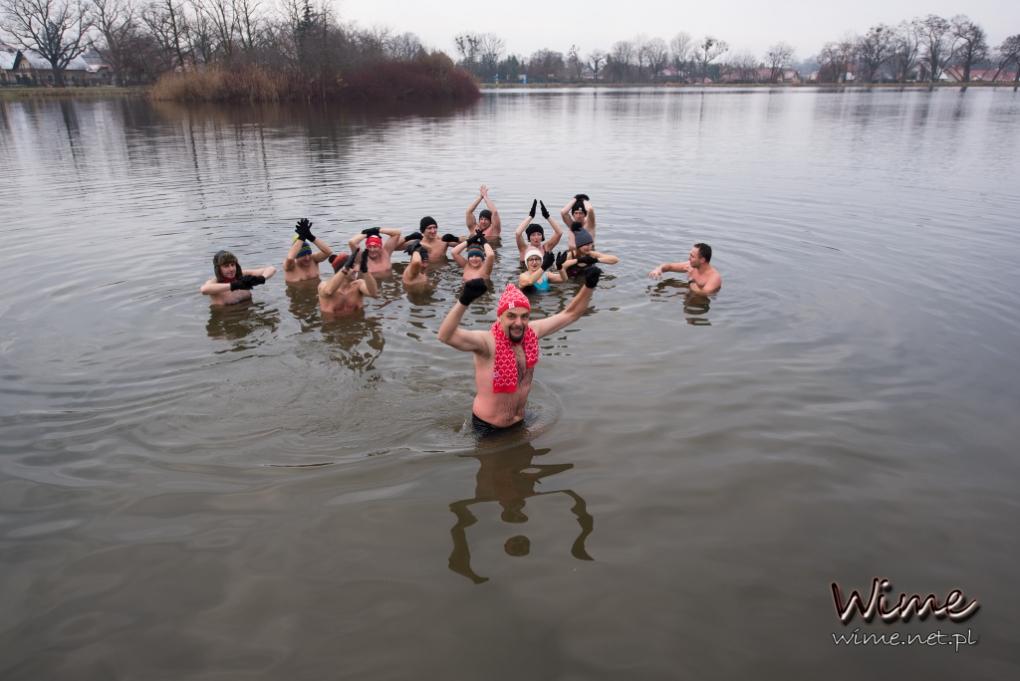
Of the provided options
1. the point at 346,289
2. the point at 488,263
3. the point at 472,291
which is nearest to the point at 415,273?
the point at 488,263

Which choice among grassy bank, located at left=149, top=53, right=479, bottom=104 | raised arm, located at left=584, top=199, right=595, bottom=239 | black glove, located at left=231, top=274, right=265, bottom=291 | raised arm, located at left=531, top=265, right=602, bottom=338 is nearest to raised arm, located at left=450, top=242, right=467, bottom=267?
raised arm, located at left=584, top=199, right=595, bottom=239

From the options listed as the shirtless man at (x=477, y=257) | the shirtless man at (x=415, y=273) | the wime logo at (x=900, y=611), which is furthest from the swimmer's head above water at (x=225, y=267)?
the wime logo at (x=900, y=611)

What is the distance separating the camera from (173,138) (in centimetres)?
2714

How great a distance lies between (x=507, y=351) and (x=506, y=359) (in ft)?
0.22

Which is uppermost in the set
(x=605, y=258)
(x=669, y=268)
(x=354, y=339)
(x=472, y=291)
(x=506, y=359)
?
(x=472, y=291)

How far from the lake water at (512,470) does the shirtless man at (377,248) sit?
0.59 metres

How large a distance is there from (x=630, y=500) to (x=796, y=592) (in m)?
1.27

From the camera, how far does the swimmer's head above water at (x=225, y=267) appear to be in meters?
8.70

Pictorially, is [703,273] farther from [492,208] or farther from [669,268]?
[492,208]

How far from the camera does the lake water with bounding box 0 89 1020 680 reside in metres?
3.61

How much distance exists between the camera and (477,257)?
10.0 m

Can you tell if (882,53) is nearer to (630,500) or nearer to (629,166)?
(629,166)

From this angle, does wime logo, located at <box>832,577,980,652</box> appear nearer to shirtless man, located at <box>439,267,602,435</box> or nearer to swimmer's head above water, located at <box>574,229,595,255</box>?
shirtless man, located at <box>439,267,602,435</box>

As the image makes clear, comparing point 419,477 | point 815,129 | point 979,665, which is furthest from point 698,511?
point 815,129
